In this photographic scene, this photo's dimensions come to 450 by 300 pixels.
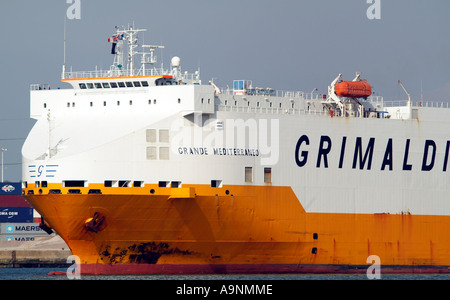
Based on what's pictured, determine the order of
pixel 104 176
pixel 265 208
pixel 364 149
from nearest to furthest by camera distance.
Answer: pixel 104 176 → pixel 265 208 → pixel 364 149

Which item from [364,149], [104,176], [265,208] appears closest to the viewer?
[104,176]

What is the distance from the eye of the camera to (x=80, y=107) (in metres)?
43.4

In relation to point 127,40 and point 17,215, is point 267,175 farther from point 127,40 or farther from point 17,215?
point 17,215

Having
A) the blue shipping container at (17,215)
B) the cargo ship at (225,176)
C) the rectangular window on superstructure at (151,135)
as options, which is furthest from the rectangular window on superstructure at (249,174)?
the blue shipping container at (17,215)

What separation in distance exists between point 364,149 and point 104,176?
14.6 m

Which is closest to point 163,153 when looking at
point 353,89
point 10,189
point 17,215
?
point 353,89

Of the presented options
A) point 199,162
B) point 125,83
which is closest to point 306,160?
point 199,162

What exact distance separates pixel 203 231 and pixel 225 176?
107 inches

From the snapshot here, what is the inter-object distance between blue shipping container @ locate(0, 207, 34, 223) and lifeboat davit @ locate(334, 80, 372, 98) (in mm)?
49074

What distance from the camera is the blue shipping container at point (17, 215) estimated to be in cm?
8925

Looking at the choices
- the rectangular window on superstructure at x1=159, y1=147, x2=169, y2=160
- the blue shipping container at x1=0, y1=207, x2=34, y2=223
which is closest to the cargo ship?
the rectangular window on superstructure at x1=159, y1=147, x2=169, y2=160

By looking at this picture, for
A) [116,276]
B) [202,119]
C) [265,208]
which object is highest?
[202,119]

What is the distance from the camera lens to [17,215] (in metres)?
89.6

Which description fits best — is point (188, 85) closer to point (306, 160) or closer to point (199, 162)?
point (199, 162)
